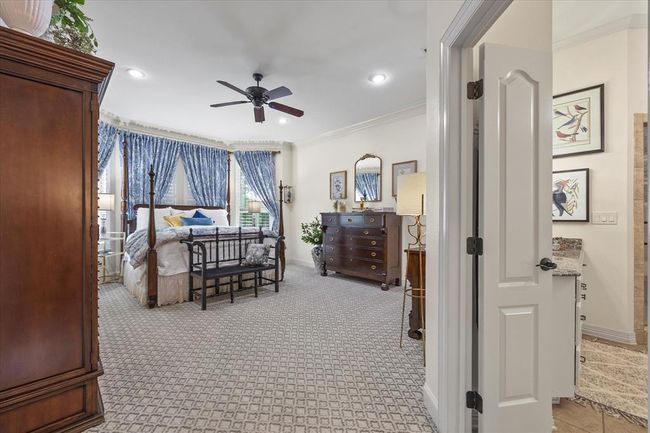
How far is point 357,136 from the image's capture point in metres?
5.82

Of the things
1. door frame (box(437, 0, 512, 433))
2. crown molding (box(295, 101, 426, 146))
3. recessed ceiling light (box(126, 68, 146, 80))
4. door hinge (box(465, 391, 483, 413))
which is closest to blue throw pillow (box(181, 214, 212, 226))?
recessed ceiling light (box(126, 68, 146, 80))

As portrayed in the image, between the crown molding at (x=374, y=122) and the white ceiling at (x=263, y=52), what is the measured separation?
15cm

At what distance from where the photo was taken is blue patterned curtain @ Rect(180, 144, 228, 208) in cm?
639

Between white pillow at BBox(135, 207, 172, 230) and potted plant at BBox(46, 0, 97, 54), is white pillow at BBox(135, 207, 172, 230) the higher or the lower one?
the lower one

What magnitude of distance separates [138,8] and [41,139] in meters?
1.72

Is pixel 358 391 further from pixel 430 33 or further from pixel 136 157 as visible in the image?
pixel 136 157

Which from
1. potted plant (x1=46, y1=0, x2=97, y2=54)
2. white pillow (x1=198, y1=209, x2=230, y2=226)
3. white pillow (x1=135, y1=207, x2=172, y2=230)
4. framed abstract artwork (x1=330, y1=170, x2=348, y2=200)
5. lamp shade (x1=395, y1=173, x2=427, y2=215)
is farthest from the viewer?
white pillow (x1=198, y1=209, x2=230, y2=226)

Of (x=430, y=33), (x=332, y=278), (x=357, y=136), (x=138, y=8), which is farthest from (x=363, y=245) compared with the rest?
(x=138, y=8)

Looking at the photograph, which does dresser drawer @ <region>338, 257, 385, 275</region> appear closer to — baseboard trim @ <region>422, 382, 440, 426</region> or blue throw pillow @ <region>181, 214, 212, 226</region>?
blue throw pillow @ <region>181, 214, 212, 226</region>

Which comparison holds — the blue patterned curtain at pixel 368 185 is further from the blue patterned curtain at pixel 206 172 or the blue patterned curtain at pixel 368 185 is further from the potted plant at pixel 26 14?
the potted plant at pixel 26 14

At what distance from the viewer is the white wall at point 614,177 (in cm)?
266

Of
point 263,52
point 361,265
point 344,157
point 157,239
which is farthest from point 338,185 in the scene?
point 157,239

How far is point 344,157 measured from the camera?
6.06m

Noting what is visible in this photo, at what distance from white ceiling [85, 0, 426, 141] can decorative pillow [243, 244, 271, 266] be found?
7.31ft
